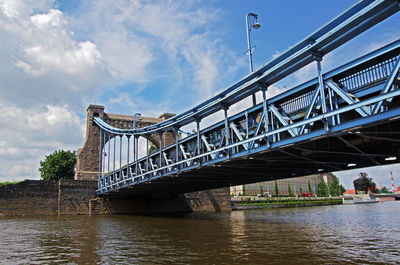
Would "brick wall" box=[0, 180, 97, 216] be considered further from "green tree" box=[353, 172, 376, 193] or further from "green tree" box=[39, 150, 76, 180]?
"green tree" box=[353, 172, 376, 193]

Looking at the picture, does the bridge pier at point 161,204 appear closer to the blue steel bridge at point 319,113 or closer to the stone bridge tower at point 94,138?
the stone bridge tower at point 94,138

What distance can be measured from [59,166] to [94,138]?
46.9 ft

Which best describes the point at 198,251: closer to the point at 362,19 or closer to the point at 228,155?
the point at 228,155

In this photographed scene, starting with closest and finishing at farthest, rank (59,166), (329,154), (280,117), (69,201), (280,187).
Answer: (280,117), (329,154), (69,201), (59,166), (280,187)

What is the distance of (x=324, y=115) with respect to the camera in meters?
11.5

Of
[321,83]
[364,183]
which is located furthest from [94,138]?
[364,183]

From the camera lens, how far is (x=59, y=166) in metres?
59.2

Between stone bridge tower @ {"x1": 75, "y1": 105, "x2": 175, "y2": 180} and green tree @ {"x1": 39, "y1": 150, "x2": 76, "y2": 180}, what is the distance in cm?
1310

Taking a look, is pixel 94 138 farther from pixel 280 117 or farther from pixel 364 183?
pixel 364 183

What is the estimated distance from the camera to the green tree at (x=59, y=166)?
5881 centimetres

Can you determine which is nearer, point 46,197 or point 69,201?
point 46,197

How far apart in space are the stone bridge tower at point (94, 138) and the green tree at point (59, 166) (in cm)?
1310

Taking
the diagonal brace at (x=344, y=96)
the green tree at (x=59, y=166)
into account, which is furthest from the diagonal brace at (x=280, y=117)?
the green tree at (x=59, y=166)

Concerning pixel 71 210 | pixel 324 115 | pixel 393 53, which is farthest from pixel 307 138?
pixel 71 210
